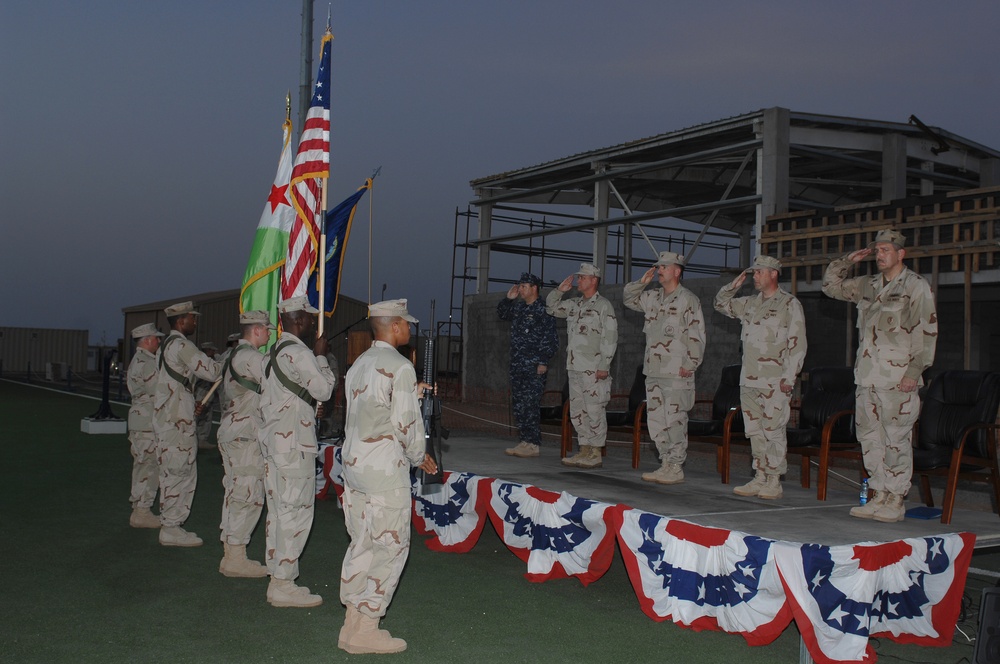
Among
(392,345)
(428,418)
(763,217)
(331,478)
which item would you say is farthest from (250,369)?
(763,217)

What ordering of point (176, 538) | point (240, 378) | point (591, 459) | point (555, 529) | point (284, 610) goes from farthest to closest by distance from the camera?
1. point (591, 459)
2. point (176, 538)
3. point (240, 378)
4. point (555, 529)
5. point (284, 610)

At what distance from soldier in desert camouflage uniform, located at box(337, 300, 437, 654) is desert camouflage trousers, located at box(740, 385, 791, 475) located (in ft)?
8.75

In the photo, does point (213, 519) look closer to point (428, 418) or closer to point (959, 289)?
point (428, 418)

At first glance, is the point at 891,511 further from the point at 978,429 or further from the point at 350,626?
the point at 350,626

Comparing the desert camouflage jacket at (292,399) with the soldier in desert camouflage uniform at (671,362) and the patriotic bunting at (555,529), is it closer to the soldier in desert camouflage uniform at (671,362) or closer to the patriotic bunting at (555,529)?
the patriotic bunting at (555,529)

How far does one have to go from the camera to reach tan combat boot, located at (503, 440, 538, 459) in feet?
24.9

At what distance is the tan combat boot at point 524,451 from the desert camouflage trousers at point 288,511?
9.82 ft

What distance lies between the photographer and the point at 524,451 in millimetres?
7609

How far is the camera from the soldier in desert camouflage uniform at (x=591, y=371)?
7027 mm

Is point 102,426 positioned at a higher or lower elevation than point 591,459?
lower

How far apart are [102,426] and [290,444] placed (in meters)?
9.63

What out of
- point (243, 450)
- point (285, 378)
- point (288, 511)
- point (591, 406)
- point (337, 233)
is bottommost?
point (288, 511)

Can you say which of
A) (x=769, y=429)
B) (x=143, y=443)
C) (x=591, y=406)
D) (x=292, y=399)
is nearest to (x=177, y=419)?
(x=143, y=443)

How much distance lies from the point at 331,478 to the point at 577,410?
6.75ft
